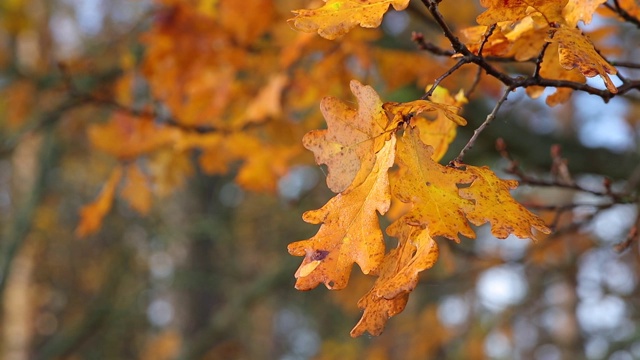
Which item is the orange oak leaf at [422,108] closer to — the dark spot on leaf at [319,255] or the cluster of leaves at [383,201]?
the cluster of leaves at [383,201]

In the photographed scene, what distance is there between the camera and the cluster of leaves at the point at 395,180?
0.75 metres

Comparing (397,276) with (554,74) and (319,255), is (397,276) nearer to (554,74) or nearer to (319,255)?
(319,255)

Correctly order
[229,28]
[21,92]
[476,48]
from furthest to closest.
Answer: [21,92] → [229,28] → [476,48]

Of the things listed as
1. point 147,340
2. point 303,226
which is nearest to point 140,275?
point 147,340

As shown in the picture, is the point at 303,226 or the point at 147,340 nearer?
the point at 303,226

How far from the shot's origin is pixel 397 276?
0.73m

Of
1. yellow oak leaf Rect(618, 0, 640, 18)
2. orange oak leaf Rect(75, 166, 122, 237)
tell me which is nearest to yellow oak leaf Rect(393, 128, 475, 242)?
yellow oak leaf Rect(618, 0, 640, 18)

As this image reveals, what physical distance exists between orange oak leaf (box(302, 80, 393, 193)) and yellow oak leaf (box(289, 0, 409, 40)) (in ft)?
0.22

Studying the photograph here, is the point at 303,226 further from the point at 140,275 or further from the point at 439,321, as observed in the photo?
the point at 140,275

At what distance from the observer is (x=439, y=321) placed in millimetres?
5695

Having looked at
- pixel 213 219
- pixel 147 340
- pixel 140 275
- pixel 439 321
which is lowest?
pixel 147 340

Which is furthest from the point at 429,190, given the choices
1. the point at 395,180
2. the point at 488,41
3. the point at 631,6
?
the point at 631,6

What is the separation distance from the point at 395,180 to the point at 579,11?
12.0 inches

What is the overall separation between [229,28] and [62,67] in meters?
0.58
